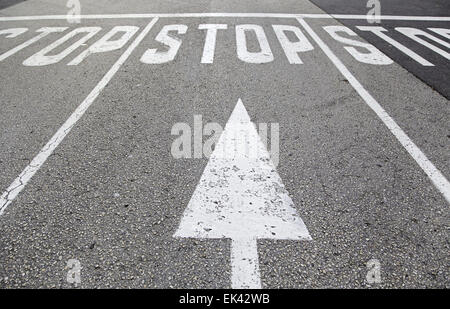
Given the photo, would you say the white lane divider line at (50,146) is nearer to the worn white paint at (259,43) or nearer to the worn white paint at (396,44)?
the worn white paint at (259,43)

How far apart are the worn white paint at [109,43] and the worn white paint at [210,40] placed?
1921 mm

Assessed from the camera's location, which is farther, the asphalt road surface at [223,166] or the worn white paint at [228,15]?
the worn white paint at [228,15]

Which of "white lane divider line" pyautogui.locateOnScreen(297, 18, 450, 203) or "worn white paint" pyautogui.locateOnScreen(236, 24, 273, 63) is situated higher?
"worn white paint" pyautogui.locateOnScreen(236, 24, 273, 63)

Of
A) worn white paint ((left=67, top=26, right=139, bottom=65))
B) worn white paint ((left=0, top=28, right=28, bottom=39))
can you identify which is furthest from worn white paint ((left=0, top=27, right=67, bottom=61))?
worn white paint ((left=67, top=26, right=139, bottom=65))

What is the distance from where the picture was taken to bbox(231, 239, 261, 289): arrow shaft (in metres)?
2.64

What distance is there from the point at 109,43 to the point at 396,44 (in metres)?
6.85

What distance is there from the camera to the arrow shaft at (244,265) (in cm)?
264

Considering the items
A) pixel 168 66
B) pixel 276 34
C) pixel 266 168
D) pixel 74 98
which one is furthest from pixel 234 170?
pixel 276 34

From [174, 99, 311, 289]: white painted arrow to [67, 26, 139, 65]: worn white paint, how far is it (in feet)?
15.4

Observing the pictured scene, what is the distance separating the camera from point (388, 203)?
11.2 feet

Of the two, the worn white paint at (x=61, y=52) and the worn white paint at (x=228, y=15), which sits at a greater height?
the worn white paint at (x=228, y=15)

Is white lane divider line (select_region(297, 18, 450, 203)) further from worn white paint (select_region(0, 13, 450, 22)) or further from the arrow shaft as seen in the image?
worn white paint (select_region(0, 13, 450, 22))

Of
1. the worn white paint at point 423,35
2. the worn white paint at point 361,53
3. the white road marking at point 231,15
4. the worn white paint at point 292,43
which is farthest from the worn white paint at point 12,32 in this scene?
the worn white paint at point 423,35
